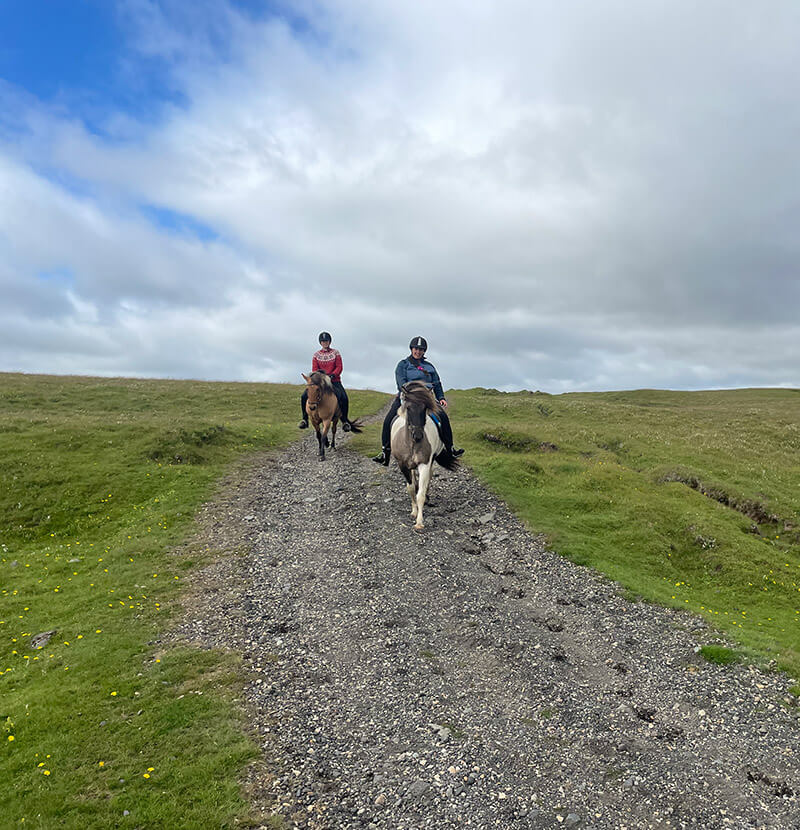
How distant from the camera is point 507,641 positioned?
10852 millimetres

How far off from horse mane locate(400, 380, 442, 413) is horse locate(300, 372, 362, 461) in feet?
29.7

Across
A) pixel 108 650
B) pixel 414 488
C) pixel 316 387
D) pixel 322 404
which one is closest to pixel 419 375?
pixel 414 488

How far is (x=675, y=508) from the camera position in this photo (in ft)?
61.1

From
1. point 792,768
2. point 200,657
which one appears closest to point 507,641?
point 792,768

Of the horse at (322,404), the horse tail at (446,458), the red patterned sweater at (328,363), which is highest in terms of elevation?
the red patterned sweater at (328,363)

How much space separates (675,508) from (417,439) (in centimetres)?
1022

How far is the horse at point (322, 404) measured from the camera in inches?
982

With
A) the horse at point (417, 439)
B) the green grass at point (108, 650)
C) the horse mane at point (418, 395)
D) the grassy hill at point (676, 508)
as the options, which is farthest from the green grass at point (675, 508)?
the green grass at point (108, 650)

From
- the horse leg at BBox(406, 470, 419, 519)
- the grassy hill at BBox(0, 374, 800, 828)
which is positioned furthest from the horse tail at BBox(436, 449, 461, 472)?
the grassy hill at BBox(0, 374, 800, 828)

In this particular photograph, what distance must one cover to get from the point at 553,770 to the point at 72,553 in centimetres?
1534

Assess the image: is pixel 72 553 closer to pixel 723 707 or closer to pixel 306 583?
pixel 306 583

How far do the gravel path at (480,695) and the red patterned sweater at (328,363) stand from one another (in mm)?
12169

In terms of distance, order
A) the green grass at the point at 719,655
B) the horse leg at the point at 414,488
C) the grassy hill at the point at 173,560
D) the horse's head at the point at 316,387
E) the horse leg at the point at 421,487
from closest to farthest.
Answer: the grassy hill at the point at 173,560 < the green grass at the point at 719,655 < the horse leg at the point at 421,487 < the horse leg at the point at 414,488 < the horse's head at the point at 316,387

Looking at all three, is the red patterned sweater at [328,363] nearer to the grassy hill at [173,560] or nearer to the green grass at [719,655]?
the grassy hill at [173,560]
